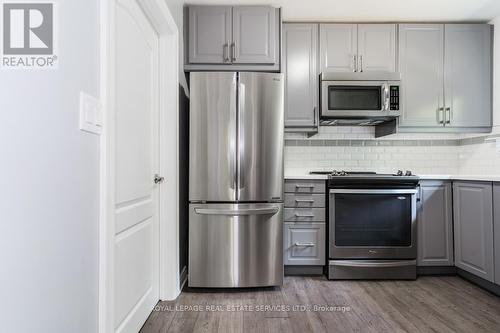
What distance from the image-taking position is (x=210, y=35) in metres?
2.45

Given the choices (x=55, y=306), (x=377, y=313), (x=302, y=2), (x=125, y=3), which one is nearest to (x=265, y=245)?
(x=377, y=313)

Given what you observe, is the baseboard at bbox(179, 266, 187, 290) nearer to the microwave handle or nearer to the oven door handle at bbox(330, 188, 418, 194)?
the oven door handle at bbox(330, 188, 418, 194)

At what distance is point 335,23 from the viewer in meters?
2.71

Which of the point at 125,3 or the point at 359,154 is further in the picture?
the point at 359,154

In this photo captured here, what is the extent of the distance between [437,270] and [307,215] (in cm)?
133

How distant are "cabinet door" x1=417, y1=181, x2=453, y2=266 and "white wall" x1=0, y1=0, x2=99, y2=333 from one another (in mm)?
2588

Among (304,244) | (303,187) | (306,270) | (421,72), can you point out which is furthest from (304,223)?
(421,72)

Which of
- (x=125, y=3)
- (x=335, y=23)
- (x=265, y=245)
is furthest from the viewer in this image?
(x=335, y=23)

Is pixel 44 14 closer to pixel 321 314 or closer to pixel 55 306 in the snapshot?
pixel 55 306

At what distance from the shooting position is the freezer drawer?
2104 millimetres

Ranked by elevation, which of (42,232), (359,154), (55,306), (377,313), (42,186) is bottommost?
(377,313)

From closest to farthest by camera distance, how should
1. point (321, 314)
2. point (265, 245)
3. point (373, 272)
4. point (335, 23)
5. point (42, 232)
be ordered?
1. point (42, 232)
2. point (321, 314)
3. point (265, 245)
4. point (373, 272)
5. point (335, 23)

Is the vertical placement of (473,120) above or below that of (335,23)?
below

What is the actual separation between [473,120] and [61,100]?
11.2 ft
